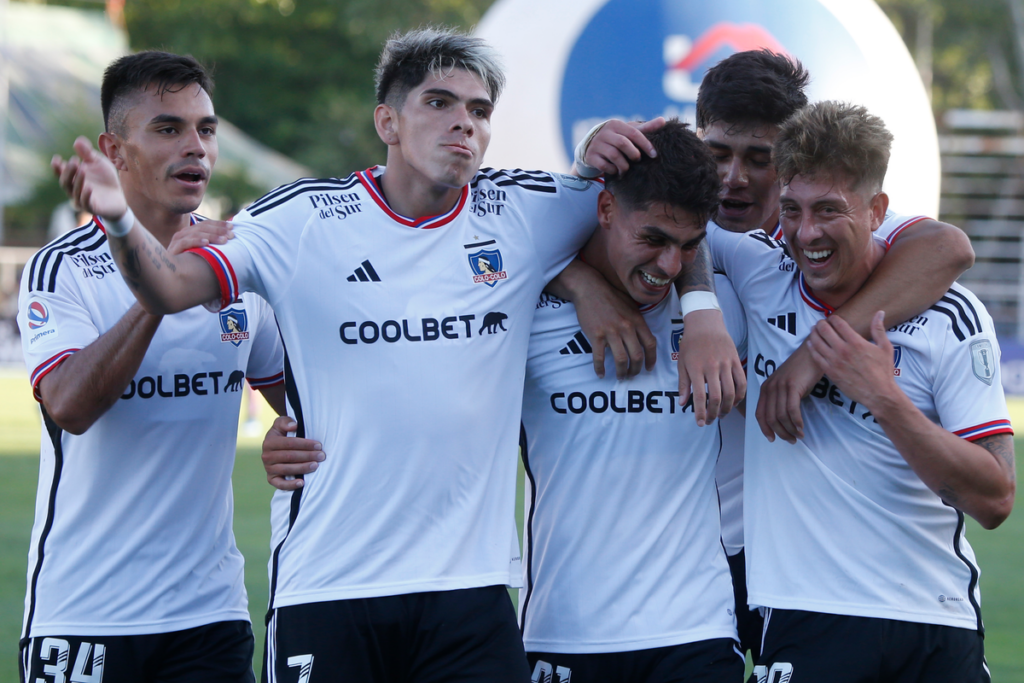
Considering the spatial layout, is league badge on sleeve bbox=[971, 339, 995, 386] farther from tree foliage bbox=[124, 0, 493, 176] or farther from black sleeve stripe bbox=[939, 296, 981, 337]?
tree foliage bbox=[124, 0, 493, 176]

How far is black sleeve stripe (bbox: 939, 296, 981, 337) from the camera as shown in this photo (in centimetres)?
330

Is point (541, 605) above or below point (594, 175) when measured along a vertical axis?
below

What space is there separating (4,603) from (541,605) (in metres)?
4.69

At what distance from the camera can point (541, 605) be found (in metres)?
3.50

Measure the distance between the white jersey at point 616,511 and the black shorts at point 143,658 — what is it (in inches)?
39.4

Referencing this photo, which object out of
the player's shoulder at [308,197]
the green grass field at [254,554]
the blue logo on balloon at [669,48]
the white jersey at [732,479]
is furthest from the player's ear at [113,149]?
the blue logo on balloon at [669,48]

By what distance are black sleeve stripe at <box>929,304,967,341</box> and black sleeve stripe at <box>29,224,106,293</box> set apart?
2.64 metres

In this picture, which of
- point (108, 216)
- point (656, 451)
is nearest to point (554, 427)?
point (656, 451)

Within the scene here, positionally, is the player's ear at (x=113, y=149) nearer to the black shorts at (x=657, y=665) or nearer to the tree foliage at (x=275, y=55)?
the black shorts at (x=657, y=665)

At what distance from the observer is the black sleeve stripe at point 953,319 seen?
330cm

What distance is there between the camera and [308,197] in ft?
11.1

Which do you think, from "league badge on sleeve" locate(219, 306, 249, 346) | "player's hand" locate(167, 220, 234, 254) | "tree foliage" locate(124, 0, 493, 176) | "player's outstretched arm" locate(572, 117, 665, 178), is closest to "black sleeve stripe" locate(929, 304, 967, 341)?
"player's outstretched arm" locate(572, 117, 665, 178)

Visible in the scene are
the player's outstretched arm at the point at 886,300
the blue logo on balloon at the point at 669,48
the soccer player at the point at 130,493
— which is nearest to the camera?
the player's outstretched arm at the point at 886,300

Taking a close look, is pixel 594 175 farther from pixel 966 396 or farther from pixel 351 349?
pixel 966 396
